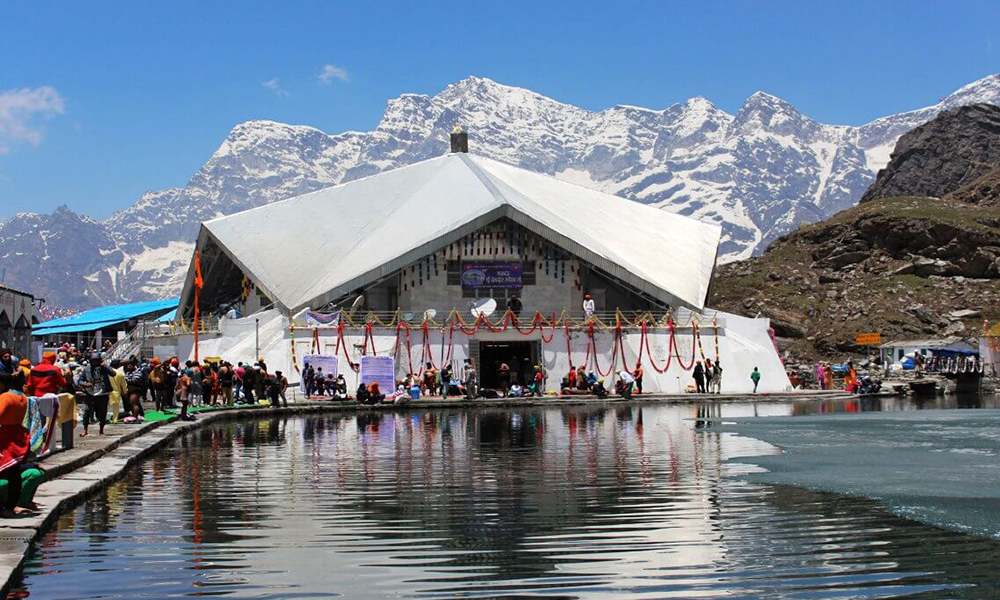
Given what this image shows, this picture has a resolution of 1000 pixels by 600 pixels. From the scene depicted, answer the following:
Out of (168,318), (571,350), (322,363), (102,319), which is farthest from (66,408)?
(102,319)

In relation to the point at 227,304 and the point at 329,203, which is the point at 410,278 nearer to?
the point at 329,203

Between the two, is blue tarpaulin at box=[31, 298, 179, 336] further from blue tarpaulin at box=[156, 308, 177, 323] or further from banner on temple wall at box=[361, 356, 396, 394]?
banner on temple wall at box=[361, 356, 396, 394]

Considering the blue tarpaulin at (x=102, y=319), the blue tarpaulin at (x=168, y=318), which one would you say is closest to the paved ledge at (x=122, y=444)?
the blue tarpaulin at (x=168, y=318)

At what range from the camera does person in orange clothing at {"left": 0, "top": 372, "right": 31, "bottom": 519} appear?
32.6ft

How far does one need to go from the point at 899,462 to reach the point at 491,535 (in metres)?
7.57

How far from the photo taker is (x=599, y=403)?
33.7 meters

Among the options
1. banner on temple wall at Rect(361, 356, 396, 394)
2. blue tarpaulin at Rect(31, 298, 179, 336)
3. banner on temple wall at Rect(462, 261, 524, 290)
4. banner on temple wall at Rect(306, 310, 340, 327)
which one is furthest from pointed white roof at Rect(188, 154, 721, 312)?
blue tarpaulin at Rect(31, 298, 179, 336)

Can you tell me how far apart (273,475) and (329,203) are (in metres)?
36.2

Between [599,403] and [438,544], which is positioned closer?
[438,544]

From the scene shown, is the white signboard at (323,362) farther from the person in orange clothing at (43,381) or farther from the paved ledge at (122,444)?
the person in orange clothing at (43,381)

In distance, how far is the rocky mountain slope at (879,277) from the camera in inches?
2827

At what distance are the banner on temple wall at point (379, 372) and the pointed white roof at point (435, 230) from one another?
4551 millimetres

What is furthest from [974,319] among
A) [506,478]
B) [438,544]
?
[438,544]

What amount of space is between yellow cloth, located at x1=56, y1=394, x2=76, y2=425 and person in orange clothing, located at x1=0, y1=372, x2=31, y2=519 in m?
5.09
